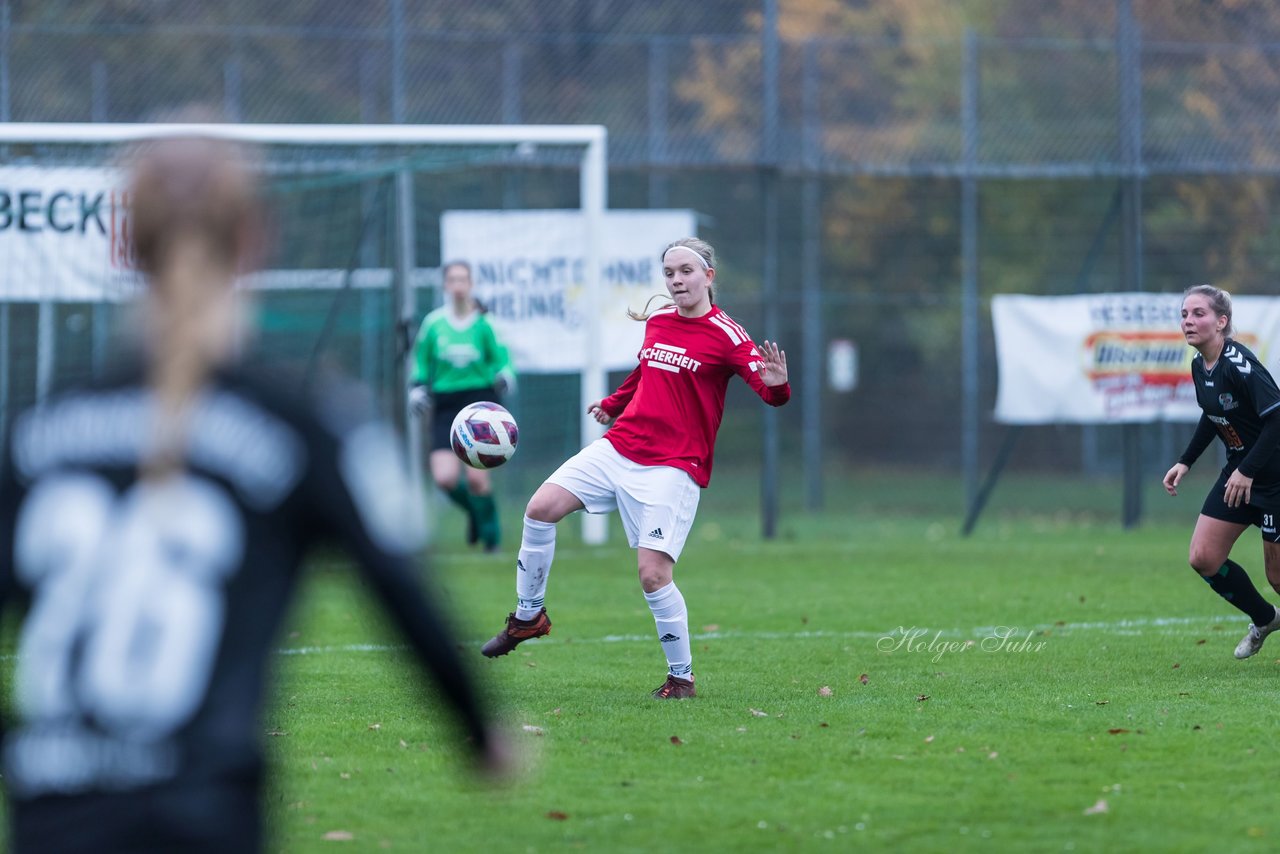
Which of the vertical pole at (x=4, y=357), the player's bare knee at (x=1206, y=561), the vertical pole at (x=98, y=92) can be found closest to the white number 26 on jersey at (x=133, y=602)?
the player's bare knee at (x=1206, y=561)

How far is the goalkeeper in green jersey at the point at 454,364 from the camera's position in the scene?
12852mm

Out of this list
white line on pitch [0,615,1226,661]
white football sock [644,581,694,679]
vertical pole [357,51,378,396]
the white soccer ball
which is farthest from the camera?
vertical pole [357,51,378,396]

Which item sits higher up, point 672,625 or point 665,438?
point 665,438

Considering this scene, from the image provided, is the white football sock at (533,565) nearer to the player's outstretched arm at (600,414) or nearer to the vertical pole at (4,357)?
the player's outstretched arm at (600,414)

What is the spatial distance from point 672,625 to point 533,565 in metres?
0.75

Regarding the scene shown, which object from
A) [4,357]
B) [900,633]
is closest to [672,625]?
[900,633]

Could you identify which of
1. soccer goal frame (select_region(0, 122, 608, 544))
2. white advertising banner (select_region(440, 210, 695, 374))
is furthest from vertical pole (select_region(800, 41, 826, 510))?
soccer goal frame (select_region(0, 122, 608, 544))

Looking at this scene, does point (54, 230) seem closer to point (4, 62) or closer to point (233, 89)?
point (4, 62)

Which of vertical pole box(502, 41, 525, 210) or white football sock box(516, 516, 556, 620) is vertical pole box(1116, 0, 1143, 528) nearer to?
vertical pole box(502, 41, 525, 210)

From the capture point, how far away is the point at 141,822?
244 centimetres

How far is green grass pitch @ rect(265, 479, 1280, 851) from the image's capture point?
4965 mm

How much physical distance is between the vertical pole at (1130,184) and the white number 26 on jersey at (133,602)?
48.1 feet

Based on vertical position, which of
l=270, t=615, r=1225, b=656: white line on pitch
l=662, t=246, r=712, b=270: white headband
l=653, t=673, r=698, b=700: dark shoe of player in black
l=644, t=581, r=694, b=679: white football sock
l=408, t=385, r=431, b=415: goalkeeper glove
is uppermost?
l=662, t=246, r=712, b=270: white headband

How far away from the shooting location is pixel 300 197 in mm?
15898
